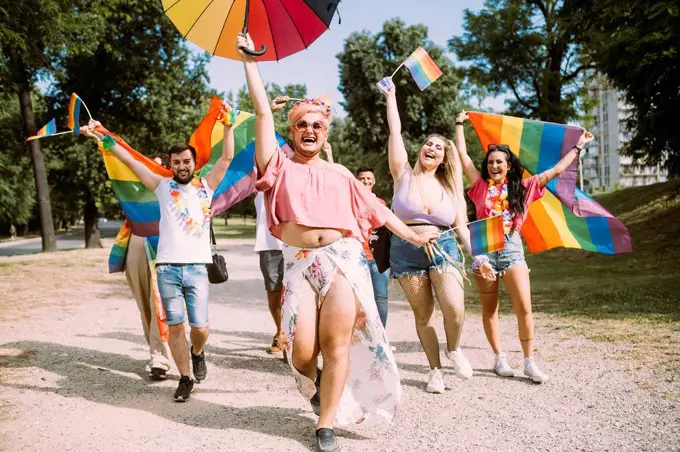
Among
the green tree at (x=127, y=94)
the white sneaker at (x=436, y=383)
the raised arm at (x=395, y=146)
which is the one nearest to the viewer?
the white sneaker at (x=436, y=383)

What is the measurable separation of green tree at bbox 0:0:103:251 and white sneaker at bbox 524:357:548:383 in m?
10.4

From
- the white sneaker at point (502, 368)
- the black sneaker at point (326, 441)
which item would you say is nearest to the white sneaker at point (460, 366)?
the white sneaker at point (502, 368)

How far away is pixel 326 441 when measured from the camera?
12.0 feet

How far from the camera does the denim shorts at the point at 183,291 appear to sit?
4.87 metres

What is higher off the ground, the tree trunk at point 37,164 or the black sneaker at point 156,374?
the tree trunk at point 37,164

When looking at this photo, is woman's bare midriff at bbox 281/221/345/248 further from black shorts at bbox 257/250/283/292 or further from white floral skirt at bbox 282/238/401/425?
black shorts at bbox 257/250/283/292

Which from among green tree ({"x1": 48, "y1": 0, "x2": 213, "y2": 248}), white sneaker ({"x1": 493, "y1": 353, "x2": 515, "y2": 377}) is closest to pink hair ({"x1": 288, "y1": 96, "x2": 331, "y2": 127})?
white sneaker ({"x1": 493, "y1": 353, "x2": 515, "y2": 377})

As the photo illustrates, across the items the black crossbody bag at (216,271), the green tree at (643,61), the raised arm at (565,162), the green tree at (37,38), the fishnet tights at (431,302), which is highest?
the green tree at (37,38)

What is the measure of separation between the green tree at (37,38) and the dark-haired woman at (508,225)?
371 inches

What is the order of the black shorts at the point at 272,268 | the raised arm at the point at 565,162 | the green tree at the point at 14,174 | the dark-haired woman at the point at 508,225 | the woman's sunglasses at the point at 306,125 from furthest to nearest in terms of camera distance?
the green tree at the point at 14,174
the black shorts at the point at 272,268
the raised arm at the point at 565,162
the dark-haired woman at the point at 508,225
the woman's sunglasses at the point at 306,125

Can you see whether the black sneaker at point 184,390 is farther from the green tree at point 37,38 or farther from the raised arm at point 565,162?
the green tree at point 37,38

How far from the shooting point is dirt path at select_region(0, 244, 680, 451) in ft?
12.6

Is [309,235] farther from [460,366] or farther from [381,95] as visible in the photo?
[381,95]

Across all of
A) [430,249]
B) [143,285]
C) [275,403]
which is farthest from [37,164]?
[430,249]
